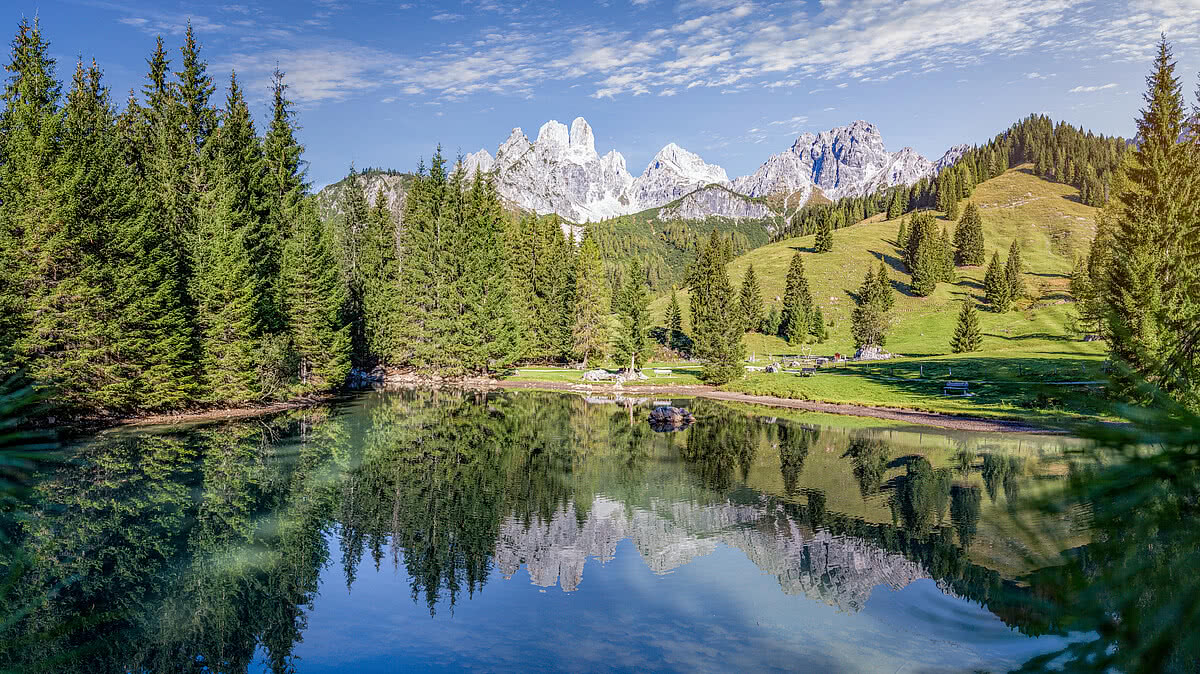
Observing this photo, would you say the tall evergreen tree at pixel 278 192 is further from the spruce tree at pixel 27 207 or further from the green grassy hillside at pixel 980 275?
the green grassy hillside at pixel 980 275

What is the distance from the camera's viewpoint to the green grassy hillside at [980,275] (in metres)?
79.1


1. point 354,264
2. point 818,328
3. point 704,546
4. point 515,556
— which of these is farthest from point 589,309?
point 515,556

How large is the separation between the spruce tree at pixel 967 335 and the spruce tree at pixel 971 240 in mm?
48639

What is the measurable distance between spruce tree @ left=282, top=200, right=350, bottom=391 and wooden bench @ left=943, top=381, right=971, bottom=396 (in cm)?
4774

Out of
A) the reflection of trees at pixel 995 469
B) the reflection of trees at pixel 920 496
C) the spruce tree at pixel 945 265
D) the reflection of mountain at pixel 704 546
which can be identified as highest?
the spruce tree at pixel 945 265

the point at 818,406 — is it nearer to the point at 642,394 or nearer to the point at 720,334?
the point at 720,334

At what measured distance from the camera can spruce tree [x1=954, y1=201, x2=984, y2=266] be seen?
366 ft

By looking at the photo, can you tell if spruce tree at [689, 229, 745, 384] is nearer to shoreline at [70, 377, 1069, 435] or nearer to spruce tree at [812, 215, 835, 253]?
shoreline at [70, 377, 1069, 435]

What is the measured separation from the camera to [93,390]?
31219 millimetres

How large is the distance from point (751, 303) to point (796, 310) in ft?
21.8

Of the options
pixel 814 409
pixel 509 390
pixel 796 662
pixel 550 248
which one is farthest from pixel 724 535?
pixel 550 248

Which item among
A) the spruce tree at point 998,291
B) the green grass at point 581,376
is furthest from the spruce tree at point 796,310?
the spruce tree at point 998,291

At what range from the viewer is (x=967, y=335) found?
232 ft

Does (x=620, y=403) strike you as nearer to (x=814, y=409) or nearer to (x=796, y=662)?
(x=814, y=409)
